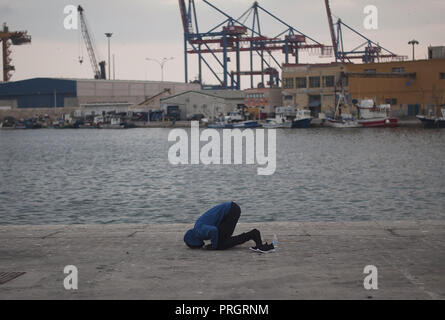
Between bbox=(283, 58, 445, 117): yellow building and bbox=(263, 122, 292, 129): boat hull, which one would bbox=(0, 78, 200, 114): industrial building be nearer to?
bbox=(263, 122, 292, 129): boat hull

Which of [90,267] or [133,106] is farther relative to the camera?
[133,106]

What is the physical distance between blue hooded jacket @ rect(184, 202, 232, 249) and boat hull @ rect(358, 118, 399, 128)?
96313mm

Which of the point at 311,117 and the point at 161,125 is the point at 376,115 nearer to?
the point at 311,117

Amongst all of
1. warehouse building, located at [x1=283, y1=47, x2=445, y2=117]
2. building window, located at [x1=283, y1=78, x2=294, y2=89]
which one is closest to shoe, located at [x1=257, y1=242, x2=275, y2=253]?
warehouse building, located at [x1=283, y1=47, x2=445, y2=117]

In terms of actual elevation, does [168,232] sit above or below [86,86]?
below

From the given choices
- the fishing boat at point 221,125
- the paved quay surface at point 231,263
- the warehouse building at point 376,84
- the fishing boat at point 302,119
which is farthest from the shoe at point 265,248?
the fishing boat at point 221,125

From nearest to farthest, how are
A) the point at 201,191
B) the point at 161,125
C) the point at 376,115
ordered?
the point at 201,191 → the point at 376,115 → the point at 161,125

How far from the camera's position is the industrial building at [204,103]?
5177 inches

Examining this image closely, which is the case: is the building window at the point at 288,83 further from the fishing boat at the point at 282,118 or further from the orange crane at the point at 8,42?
the orange crane at the point at 8,42

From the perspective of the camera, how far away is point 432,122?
332 feet

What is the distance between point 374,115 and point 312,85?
1294 centimetres
